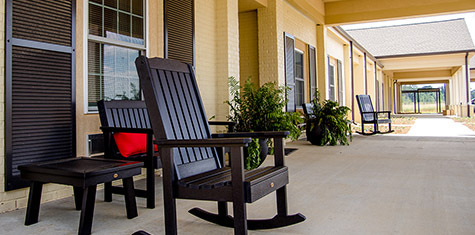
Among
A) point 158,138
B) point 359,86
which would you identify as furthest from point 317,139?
point 359,86

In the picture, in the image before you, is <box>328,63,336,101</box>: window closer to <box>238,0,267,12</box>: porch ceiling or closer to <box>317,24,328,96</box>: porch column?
<box>317,24,328,96</box>: porch column

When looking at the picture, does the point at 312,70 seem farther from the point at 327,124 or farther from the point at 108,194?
the point at 108,194

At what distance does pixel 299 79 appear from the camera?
8.22 metres

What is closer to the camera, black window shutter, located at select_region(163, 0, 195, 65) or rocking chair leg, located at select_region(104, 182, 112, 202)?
rocking chair leg, located at select_region(104, 182, 112, 202)

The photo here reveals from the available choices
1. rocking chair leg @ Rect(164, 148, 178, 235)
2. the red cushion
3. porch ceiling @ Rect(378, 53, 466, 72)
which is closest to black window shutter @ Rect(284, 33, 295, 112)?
the red cushion

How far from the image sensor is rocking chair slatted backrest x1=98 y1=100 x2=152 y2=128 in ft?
9.96

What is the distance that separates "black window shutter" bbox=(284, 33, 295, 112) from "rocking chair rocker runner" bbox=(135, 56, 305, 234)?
16.6 feet

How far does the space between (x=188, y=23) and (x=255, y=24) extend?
2.86 metres

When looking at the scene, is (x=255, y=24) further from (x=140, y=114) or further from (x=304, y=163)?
(x=140, y=114)

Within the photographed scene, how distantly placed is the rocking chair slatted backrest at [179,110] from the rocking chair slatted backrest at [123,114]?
100 centimetres

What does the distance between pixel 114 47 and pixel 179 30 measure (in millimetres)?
969

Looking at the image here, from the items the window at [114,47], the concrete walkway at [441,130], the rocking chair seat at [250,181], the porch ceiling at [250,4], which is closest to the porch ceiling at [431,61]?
the concrete walkway at [441,130]

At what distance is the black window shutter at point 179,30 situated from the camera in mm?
4121

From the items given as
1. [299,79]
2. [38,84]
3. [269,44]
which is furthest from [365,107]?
[38,84]
